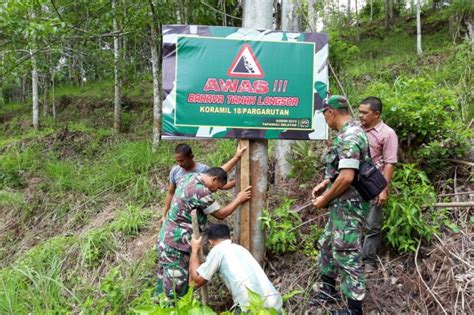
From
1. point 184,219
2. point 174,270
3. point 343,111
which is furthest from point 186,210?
point 343,111

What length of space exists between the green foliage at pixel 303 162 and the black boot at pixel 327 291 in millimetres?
1804

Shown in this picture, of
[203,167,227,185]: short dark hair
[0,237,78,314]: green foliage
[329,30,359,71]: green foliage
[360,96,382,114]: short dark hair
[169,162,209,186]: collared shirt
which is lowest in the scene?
[0,237,78,314]: green foliage

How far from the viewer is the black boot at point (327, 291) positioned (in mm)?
3158

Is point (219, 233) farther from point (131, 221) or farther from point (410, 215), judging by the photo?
point (131, 221)

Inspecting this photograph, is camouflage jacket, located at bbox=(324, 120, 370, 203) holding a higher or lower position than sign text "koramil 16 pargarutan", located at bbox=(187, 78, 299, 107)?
lower

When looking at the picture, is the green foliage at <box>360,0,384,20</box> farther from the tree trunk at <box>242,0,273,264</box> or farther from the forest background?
the tree trunk at <box>242,0,273,264</box>

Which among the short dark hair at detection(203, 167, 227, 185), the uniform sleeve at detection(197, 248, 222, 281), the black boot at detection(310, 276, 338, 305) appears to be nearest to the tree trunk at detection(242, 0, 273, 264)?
the short dark hair at detection(203, 167, 227, 185)

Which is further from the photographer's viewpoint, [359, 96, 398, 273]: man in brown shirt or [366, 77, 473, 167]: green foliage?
[366, 77, 473, 167]: green foliage

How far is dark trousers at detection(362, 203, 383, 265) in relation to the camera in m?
3.49

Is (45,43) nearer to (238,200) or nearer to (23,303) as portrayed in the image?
(23,303)

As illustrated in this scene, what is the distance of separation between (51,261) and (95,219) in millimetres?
1142

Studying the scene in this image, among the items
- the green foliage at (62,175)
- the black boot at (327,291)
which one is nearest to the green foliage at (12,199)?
the green foliage at (62,175)

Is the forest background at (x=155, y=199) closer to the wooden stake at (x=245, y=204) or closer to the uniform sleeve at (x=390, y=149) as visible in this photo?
the wooden stake at (x=245, y=204)

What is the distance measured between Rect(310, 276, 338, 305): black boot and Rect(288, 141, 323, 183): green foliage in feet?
5.92
